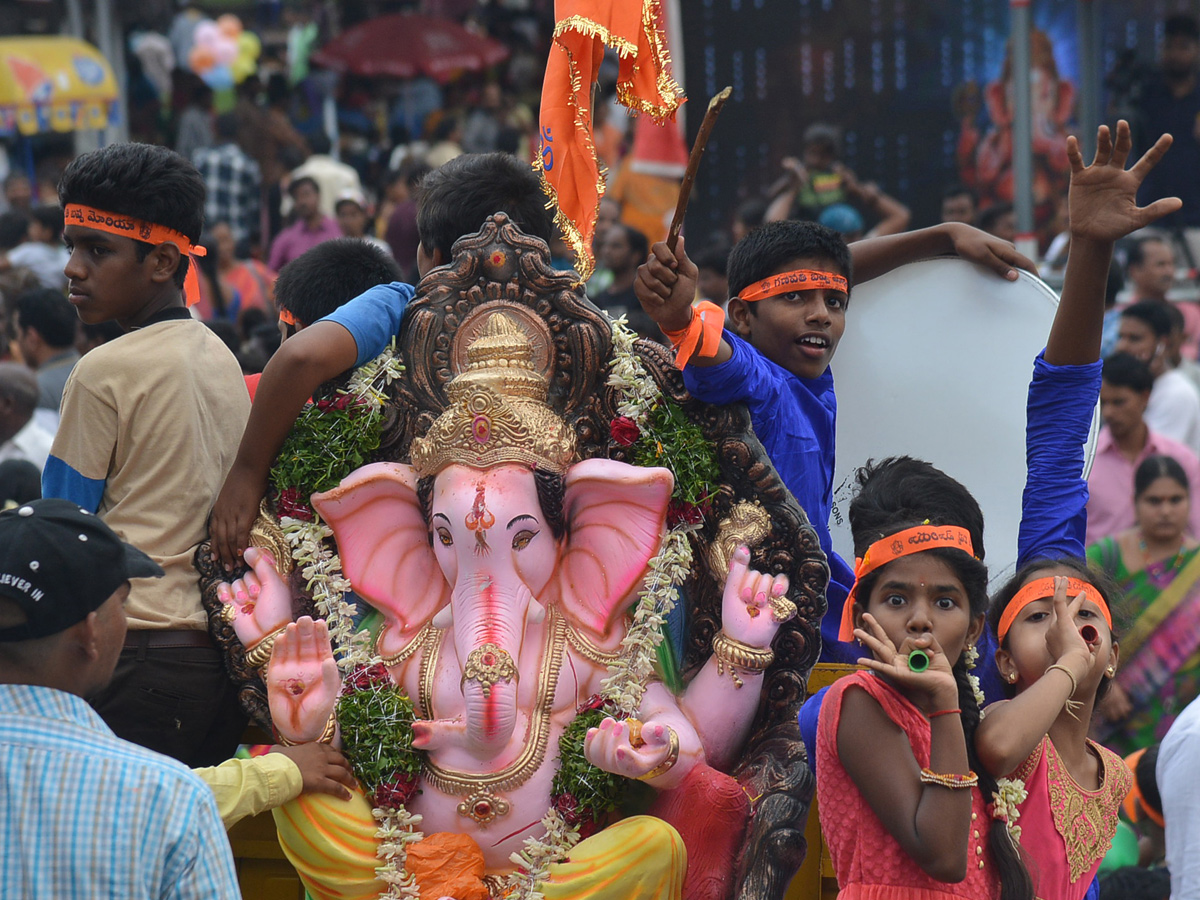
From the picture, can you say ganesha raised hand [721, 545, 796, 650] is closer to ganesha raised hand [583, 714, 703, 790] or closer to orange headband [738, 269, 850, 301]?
ganesha raised hand [583, 714, 703, 790]

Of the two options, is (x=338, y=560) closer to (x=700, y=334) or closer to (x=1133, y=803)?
(x=700, y=334)

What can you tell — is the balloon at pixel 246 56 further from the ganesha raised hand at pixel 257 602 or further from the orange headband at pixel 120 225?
the ganesha raised hand at pixel 257 602

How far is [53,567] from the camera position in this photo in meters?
2.27

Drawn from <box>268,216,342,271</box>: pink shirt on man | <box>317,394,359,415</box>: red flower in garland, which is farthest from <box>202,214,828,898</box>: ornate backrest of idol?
<box>268,216,342,271</box>: pink shirt on man

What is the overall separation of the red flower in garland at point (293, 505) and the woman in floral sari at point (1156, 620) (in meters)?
2.92

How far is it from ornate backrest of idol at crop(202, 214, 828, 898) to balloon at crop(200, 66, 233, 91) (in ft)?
37.0

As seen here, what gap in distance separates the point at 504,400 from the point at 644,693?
0.76m

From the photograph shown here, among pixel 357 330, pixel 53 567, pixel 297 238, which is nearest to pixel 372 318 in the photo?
pixel 357 330

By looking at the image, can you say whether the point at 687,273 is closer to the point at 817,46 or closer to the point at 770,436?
the point at 770,436

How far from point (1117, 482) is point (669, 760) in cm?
346

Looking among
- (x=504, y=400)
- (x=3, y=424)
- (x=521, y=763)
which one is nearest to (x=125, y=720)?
(x=521, y=763)

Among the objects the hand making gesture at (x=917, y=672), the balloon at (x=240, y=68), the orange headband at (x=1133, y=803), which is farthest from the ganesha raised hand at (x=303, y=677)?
the balloon at (x=240, y=68)

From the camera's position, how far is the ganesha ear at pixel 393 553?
3680 mm

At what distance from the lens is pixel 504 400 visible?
3580 millimetres
